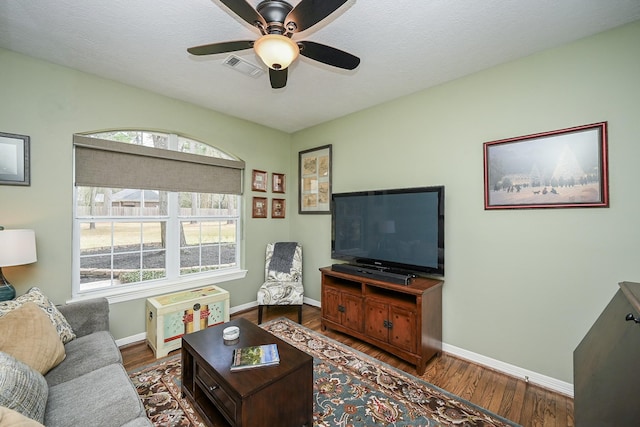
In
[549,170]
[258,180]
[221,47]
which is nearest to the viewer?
[221,47]

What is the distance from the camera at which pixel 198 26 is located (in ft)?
6.09

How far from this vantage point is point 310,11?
1318 mm

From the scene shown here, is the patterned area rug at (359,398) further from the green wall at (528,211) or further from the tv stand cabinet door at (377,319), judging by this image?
the green wall at (528,211)

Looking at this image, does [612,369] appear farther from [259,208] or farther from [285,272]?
[259,208]

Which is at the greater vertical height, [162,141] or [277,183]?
[162,141]

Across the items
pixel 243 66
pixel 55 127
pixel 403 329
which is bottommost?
pixel 403 329

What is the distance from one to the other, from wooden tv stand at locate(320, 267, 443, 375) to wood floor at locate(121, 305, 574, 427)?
0.10 m

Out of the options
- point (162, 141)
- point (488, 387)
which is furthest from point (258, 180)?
point (488, 387)

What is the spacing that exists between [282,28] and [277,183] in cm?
265

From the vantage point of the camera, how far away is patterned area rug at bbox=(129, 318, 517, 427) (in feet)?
5.67

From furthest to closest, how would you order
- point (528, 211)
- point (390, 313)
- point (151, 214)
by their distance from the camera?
point (151, 214), point (390, 313), point (528, 211)

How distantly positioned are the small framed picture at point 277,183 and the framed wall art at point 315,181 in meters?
0.29

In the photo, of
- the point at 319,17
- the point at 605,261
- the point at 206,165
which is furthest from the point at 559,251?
the point at 206,165

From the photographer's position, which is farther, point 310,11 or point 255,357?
point 255,357
